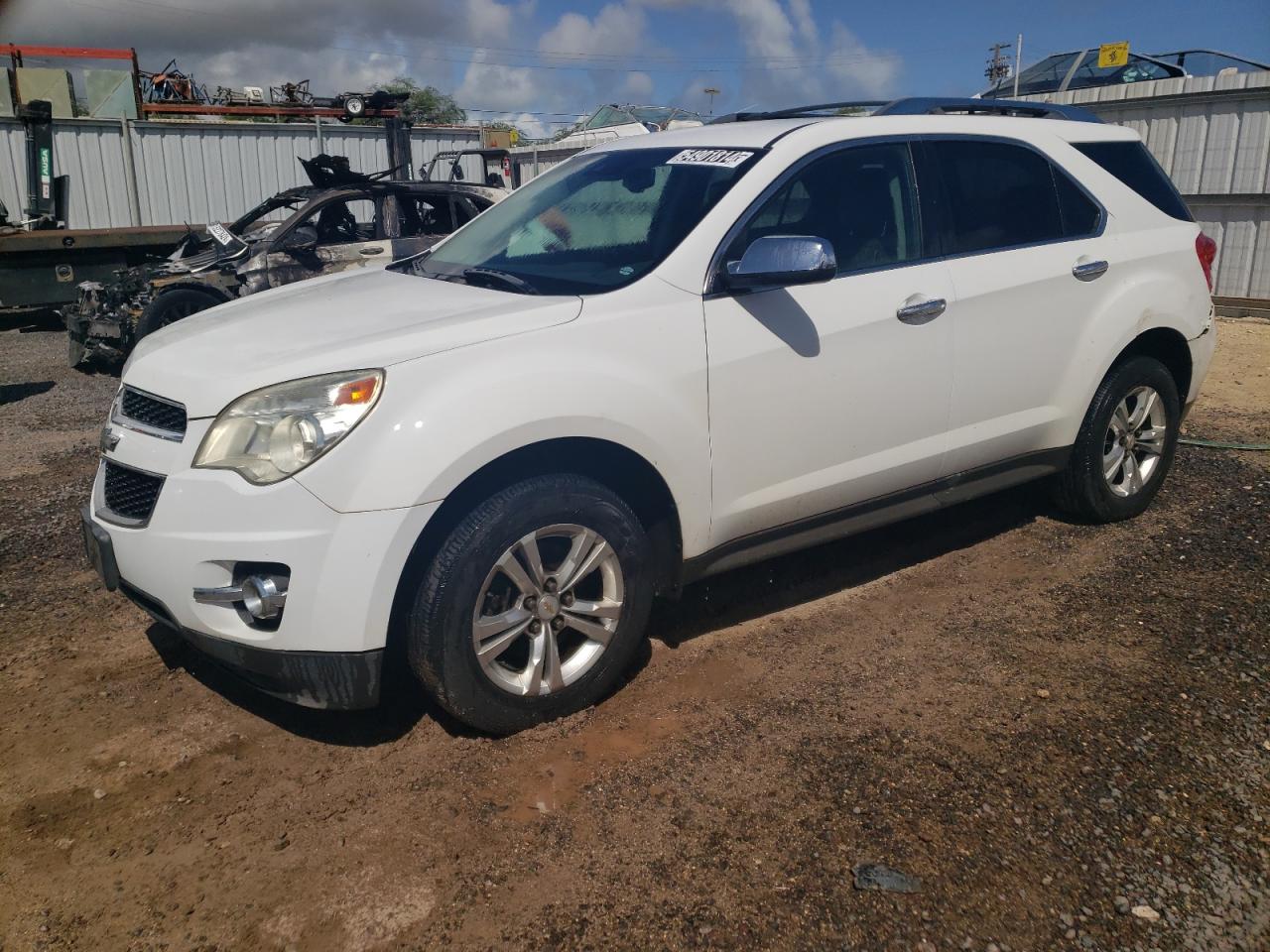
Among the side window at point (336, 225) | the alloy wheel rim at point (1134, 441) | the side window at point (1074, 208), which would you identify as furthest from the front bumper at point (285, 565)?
the side window at point (336, 225)

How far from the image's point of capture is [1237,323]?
11.0 metres

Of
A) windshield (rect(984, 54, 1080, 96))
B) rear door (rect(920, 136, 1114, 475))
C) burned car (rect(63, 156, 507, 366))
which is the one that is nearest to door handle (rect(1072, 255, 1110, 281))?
rear door (rect(920, 136, 1114, 475))

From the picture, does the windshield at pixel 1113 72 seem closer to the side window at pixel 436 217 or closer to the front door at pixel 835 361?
the side window at pixel 436 217

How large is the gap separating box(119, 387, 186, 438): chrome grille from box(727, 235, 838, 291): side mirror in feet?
5.80

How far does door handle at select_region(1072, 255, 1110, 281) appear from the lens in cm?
425

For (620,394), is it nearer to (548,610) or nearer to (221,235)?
(548,610)

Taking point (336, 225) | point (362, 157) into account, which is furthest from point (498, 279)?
point (362, 157)

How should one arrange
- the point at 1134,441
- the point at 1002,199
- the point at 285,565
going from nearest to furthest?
the point at 285,565, the point at 1002,199, the point at 1134,441

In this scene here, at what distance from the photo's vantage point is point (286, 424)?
2.74 meters

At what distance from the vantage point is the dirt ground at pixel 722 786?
2.39 metres

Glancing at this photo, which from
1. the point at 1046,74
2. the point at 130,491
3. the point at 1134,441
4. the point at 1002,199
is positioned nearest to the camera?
the point at 130,491

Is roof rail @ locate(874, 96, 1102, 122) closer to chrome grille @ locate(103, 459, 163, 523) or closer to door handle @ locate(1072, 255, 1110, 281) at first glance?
door handle @ locate(1072, 255, 1110, 281)

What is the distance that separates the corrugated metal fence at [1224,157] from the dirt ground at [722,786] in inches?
343

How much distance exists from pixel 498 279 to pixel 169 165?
53.4ft
